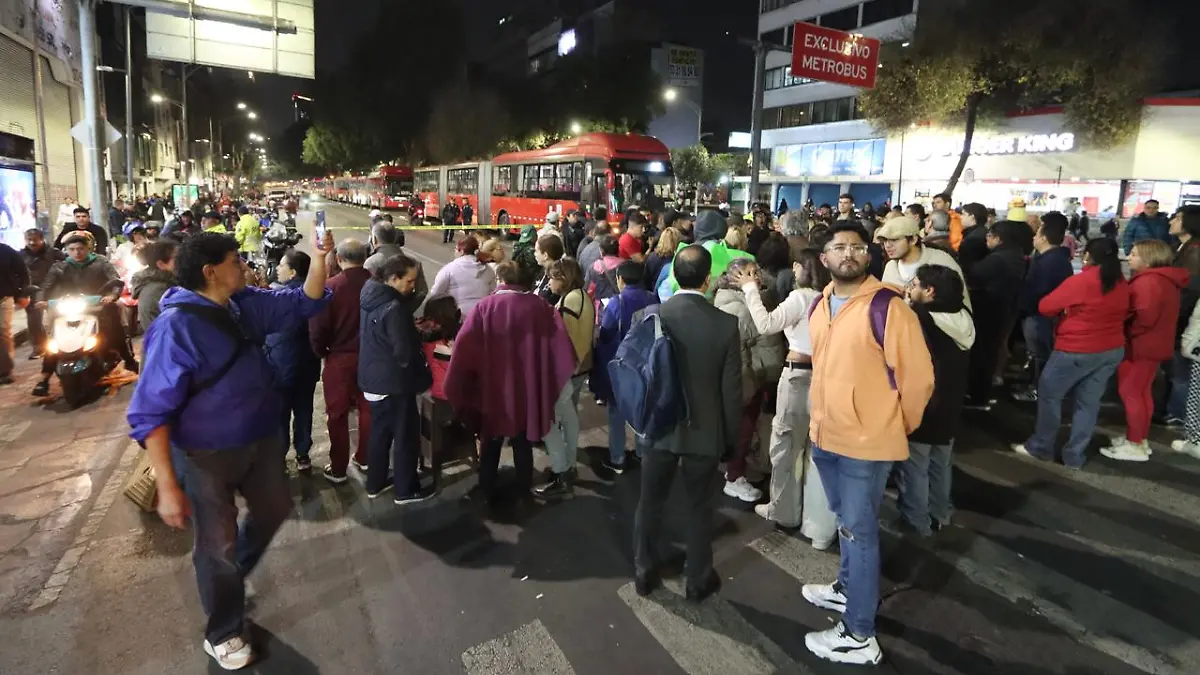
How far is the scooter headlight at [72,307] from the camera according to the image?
711 centimetres

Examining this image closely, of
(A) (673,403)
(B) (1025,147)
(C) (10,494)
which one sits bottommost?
(C) (10,494)

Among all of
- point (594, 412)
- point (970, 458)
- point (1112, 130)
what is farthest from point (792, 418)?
point (1112, 130)

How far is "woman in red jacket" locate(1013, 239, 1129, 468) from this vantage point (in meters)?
5.47

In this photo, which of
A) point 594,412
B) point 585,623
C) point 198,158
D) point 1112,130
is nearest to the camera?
point 585,623

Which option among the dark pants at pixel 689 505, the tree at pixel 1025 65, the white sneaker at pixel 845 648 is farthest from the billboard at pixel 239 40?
the tree at pixel 1025 65

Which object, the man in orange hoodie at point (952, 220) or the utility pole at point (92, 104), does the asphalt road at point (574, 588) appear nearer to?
the man in orange hoodie at point (952, 220)

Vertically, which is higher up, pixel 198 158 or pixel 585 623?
pixel 198 158

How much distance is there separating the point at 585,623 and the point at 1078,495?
4.11 metres

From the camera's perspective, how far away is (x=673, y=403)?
11.6ft

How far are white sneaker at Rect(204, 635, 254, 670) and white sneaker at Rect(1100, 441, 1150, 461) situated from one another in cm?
676

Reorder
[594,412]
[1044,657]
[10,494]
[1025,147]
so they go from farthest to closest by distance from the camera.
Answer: [1025,147]
[594,412]
[10,494]
[1044,657]

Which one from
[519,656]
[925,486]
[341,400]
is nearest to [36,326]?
[341,400]

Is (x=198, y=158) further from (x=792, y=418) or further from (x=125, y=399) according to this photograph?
(x=792, y=418)

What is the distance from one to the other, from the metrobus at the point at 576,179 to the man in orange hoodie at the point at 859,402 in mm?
13521
